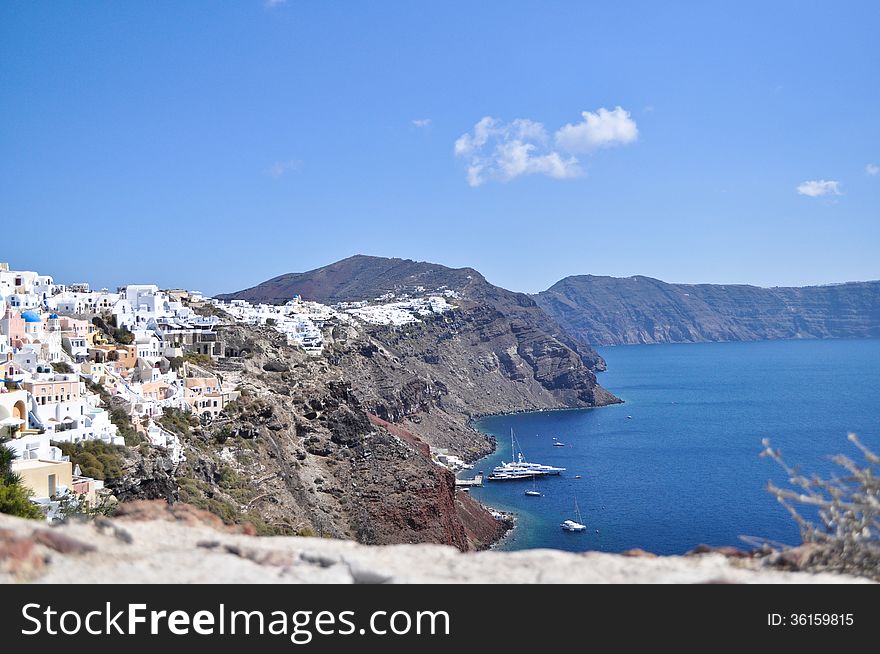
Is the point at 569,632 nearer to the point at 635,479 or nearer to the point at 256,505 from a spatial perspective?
the point at 256,505

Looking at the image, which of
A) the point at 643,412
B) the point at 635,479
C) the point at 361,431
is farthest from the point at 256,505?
the point at 643,412

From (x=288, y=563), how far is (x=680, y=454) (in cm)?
6932

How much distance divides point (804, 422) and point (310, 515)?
7062cm

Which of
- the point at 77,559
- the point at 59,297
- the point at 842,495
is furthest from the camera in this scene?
the point at 59,297

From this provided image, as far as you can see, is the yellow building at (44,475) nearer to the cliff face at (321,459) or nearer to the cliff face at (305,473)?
the cliff face at (305,473)

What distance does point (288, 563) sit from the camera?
20.4 feet

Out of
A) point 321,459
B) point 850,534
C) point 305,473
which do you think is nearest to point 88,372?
point 305,473

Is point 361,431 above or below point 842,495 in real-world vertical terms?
below

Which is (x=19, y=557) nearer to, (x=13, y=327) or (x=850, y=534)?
(x=850, y=534)

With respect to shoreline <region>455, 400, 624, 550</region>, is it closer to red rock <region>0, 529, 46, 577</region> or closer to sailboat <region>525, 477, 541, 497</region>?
sailboat <region>525, 477, 541, 497</region>

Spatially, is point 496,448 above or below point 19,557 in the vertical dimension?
below

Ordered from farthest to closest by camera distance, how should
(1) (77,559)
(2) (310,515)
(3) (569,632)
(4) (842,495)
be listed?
1. (2) (310,515)
2. (4) (842,495)
3. (1) (77,559)
4. (3) (569,632)

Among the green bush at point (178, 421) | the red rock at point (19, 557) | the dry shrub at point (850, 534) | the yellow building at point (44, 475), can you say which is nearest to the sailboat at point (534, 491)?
the green bush at point (178, 421)

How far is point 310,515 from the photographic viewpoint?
31.9 metres
